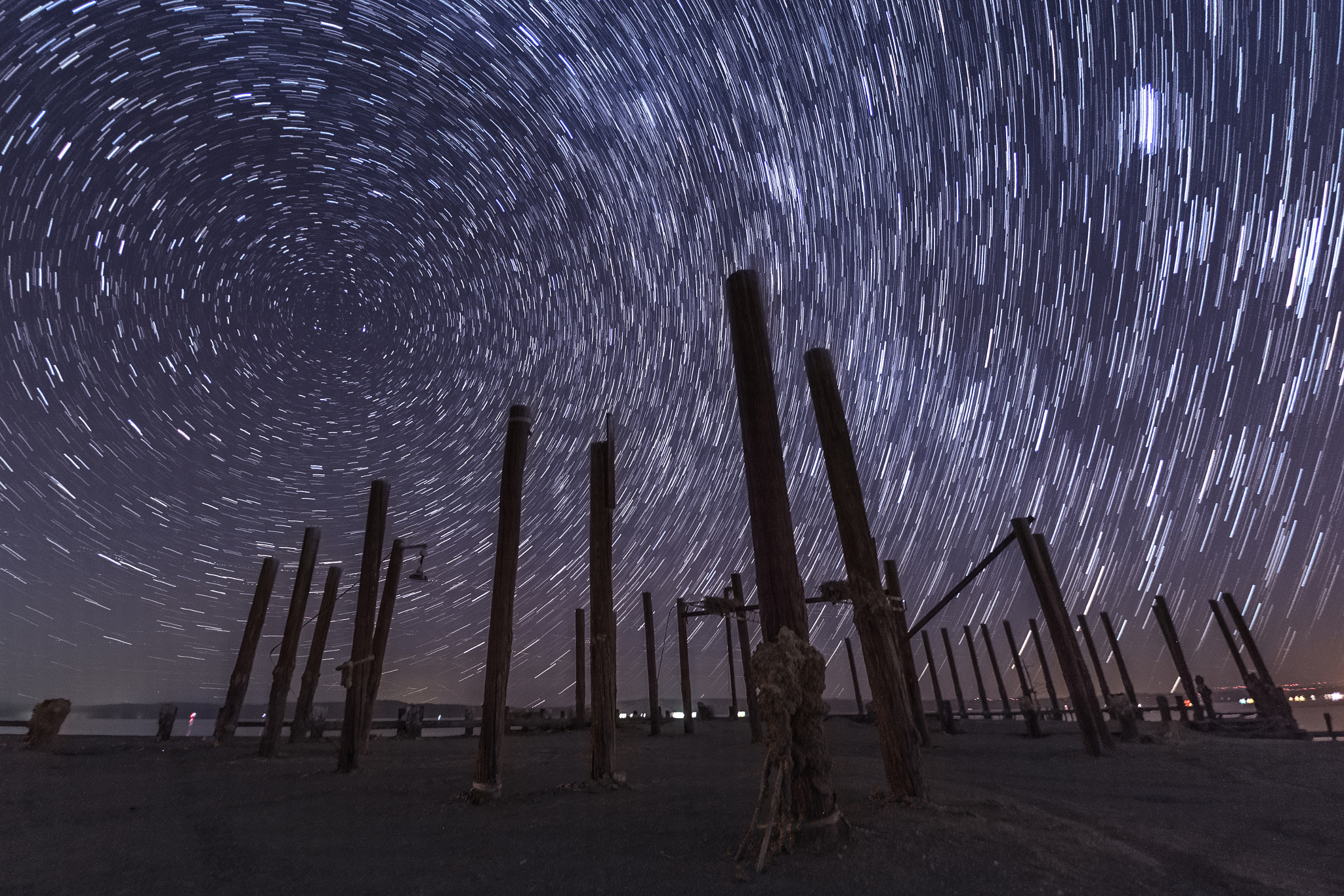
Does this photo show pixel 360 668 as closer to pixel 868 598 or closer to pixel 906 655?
pixel 868 598

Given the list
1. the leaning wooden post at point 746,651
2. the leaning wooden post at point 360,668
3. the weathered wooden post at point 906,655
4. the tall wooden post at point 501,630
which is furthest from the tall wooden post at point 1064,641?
the leaning wooden post at point 360,668

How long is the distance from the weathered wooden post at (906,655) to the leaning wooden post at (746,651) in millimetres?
4810

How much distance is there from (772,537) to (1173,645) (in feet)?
103

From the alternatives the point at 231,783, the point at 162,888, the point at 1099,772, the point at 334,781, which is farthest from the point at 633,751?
the point at 162,888

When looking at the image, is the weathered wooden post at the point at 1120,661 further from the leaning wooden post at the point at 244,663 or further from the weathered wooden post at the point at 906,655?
the leaning wooden post at the point at 244,663

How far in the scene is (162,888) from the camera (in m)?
5.21

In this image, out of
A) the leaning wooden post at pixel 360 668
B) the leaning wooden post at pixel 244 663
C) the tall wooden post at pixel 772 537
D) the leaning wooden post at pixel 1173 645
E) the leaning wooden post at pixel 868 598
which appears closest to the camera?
the tall wooden post at pixel 772 537

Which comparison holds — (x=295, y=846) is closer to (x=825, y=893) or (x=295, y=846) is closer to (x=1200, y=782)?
(x=825, y=893)

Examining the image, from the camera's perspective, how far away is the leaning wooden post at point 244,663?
1839 cm

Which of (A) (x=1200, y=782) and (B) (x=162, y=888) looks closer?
(B) (x=162, y=888)

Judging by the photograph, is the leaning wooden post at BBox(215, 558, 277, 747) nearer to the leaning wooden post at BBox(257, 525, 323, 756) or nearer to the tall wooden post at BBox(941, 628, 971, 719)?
the leaning wooden post at BBox(257, 525, 323, 756)

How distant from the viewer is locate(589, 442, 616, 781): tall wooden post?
34.3ft

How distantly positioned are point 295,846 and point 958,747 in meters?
17.9

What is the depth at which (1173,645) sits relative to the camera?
1080 inches
